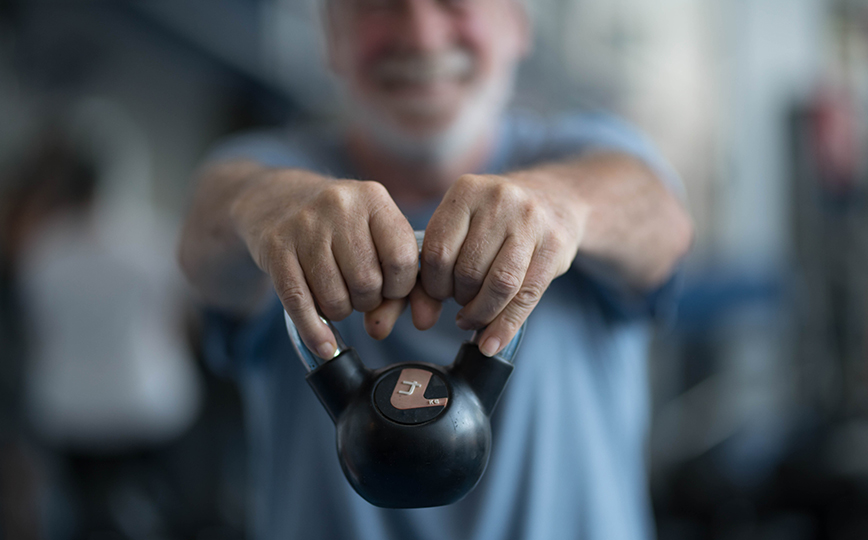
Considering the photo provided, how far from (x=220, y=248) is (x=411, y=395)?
0.95 ft

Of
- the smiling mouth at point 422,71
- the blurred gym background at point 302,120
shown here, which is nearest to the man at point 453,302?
the smiling mouth at point 422,71

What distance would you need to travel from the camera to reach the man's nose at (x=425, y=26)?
638 mm

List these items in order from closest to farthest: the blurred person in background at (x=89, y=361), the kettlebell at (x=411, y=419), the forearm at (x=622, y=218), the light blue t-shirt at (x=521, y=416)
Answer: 1. the kettlebell at (x=411, y=419)
2. the forearm at (x=622, y=218)
3. the light blue t-shirt at (x=521, y=416)
4. the blurred person in background at (x=89, y=361)

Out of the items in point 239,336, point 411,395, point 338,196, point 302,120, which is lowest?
point 302,120

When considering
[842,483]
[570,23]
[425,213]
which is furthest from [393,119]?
[570,23]

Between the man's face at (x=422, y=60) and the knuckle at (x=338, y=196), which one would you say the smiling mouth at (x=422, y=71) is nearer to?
the man's face at (x=422, y=60)

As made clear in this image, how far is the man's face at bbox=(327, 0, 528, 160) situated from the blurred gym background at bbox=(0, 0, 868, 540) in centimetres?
34

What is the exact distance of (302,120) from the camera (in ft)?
11.3

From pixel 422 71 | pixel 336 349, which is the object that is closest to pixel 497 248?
pixel 336 349

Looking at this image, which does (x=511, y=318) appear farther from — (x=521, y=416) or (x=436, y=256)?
(x=521, y=416)

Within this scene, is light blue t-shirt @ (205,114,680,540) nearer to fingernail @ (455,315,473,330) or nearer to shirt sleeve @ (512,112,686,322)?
shirt sleeve @ (512,112,686,322)

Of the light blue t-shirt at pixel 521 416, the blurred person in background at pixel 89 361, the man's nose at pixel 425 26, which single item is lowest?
the blurred person in background at pixel 89 361

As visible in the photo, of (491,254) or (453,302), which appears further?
(453,302)

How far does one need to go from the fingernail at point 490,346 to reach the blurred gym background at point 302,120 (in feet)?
1.38
